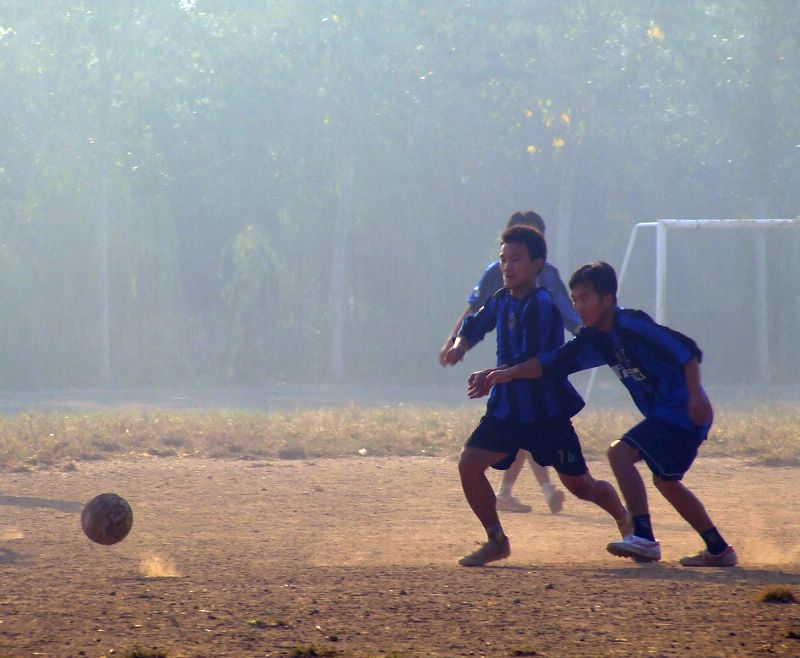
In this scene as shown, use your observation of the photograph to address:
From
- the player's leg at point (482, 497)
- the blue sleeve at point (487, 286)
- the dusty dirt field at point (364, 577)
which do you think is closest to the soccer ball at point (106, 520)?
the dusty dirt field at point (364, 577)

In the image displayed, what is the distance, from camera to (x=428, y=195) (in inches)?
1038

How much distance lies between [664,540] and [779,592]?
2112 mm


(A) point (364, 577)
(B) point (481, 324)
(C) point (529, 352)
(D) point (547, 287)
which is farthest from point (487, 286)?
(A) point (364, 577)

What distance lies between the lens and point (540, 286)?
7363mm

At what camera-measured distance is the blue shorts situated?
563 cm

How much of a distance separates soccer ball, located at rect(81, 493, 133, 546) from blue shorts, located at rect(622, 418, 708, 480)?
105 inches

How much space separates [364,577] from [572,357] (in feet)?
4.81

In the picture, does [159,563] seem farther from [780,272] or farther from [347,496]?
[780,272]

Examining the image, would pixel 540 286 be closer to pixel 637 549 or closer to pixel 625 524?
pixel 625 524

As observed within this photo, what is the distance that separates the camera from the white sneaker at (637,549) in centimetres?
574

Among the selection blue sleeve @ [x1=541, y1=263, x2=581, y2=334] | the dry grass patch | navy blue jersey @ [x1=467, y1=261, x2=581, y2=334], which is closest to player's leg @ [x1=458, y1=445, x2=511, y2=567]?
blue sleeve @ [x1=541, y1=263, x2=581, y2=334]

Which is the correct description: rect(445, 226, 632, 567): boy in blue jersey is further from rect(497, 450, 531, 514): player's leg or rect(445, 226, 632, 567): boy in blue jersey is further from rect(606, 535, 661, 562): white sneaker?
rect(497, 450, 531, 514): player's leg

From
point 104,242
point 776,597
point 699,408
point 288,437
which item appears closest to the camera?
point 776,597

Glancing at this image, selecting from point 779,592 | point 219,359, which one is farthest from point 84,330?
point 779,592
